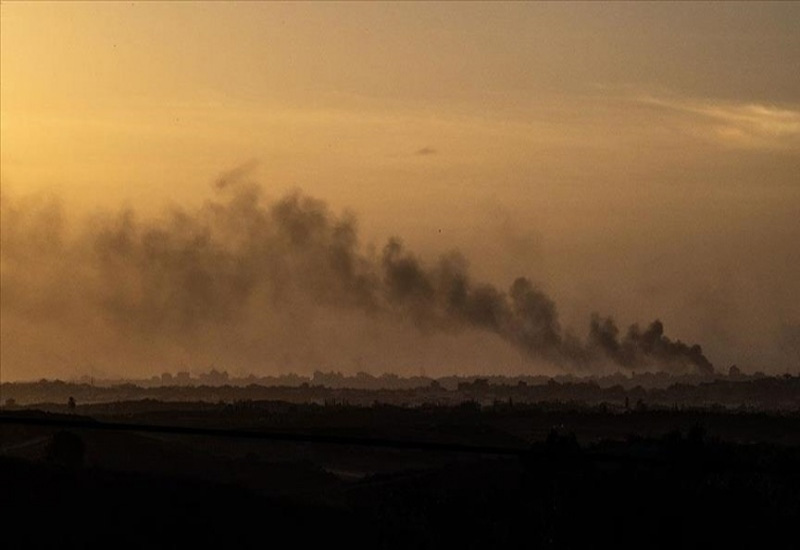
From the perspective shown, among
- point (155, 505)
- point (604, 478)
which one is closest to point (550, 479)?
point (604, 478)

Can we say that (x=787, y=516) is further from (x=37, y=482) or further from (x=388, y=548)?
(x=37, y=482)

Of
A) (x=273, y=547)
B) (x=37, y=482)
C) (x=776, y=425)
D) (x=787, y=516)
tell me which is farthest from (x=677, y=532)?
(x=776, y=425)

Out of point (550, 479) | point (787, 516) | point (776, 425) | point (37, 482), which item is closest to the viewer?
point (787, 516)

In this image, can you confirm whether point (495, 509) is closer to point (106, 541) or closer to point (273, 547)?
point (273, 547)

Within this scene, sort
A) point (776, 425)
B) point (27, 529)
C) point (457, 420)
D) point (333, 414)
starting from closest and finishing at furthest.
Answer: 1. point (27, 529)
2. point (776, 425)
3. point (457, 420)
4. point (333, 414)

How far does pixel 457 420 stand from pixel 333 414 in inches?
618

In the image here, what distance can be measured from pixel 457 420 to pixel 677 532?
96.3m

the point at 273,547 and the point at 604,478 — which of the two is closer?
the point at 273,547

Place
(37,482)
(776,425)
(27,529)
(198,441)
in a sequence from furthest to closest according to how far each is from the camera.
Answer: (776,425), (198,441), (37,482), (27,529)

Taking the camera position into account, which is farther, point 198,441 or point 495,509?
point 198,441

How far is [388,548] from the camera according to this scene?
4447 centimetres

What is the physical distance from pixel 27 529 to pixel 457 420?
9919cm

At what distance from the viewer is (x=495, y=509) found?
48.1m

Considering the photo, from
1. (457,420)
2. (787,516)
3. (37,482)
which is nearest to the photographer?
(787,516)
